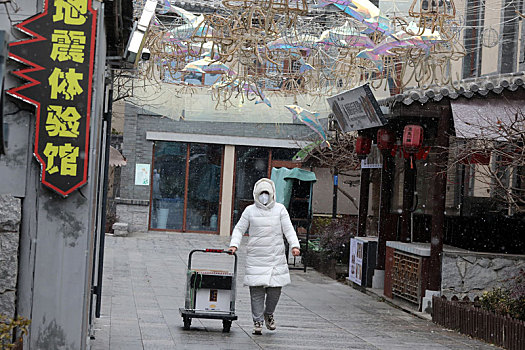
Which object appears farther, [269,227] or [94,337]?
[269,227]

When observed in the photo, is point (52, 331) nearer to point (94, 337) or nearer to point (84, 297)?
point (84, 297)

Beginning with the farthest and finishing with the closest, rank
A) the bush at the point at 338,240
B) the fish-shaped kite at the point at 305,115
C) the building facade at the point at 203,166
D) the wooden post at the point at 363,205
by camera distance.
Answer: the building facade at the point at 203,166 < the bush at the point at 338,240 < the wooden post at the point at 363,205 < the fish-shaped kite at the point at 305,115

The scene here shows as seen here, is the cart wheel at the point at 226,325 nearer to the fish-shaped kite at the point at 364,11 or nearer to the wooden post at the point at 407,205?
the fish-shaped kite at the point at 364,11

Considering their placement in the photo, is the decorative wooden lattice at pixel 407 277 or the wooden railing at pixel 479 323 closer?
the wooden railing at pixel 479 323

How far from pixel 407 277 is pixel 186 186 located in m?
16.4

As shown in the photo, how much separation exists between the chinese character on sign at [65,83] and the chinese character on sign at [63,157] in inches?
14.9

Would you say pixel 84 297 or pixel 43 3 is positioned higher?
pixel 43 3

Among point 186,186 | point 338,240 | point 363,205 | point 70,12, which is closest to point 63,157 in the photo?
point 70,12

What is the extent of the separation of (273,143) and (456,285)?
16824mm

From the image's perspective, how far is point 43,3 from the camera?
6.15 metres

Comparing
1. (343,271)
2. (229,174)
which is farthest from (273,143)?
(343,271)

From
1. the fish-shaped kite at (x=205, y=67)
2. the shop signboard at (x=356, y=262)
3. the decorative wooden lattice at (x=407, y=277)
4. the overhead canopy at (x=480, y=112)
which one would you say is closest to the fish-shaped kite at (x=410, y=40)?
the overhead canopy at (x=480, y=112)

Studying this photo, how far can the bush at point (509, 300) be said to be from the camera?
9.82 m

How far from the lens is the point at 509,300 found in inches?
399
